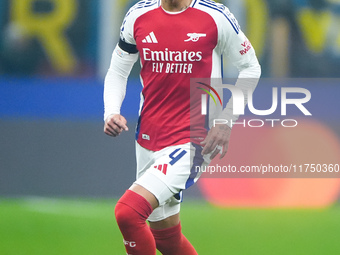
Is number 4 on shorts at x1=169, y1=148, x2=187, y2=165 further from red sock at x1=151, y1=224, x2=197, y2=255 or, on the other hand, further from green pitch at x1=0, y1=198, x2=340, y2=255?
green pitch at x1=0, y1=198, x2=340, y2=255

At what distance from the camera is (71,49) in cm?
730

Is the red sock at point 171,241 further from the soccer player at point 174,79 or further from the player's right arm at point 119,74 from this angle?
the player's right arm at point 119,74

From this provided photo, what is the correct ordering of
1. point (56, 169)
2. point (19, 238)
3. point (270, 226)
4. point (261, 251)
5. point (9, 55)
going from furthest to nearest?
point (9, 55), point (56, 169), point (270, 226), point (19, 238), point (261, 251)

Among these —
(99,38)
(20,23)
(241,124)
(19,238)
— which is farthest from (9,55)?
(19,238)

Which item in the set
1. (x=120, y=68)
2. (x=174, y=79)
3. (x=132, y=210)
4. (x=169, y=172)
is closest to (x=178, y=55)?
(x=174, y=79)

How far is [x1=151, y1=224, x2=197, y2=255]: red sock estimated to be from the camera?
351 centimetres

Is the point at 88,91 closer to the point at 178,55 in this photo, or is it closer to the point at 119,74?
the point at 119,74

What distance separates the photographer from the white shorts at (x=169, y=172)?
3139 millimetres

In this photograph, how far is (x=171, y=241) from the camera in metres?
3.52

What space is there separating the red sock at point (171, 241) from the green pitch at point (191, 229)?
1097 mm

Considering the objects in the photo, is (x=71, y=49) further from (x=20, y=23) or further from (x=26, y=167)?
(x=26, y=167)

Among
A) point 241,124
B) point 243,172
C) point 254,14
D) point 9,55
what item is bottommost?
point 243,172

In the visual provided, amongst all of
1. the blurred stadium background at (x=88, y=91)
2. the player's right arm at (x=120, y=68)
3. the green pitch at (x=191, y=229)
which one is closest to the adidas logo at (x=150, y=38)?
the player's right arm at (x=120, y=68)

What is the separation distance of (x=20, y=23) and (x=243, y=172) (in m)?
2.69
